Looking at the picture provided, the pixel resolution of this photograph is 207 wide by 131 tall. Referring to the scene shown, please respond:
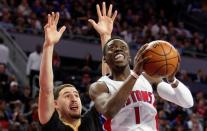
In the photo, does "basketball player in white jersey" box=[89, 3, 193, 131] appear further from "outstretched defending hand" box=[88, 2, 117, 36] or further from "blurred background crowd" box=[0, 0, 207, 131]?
"blurred background crowd" box=[0, 0, 207, 131]

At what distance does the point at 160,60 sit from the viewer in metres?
4.45

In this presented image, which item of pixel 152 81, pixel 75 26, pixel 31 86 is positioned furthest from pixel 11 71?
pixel 152 81

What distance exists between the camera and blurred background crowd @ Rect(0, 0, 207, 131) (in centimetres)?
1084

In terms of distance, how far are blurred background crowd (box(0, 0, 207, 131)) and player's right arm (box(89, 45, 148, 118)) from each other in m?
4.43

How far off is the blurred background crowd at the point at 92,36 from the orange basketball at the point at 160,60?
477 centimetres

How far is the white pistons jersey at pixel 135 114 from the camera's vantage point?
15.6 ft

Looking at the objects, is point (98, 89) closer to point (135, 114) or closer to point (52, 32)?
point (135, 114)

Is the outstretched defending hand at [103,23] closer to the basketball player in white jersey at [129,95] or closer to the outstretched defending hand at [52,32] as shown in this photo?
the outstretched defending hand at [52,32]

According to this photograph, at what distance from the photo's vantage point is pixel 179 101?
492 cm

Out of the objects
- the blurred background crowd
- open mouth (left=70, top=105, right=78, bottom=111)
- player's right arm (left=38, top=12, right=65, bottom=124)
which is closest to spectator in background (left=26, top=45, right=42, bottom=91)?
the blurred background crowd

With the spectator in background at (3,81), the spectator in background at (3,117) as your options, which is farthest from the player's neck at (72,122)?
the spectator in background at (3,81)

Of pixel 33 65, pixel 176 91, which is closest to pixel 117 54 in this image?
pixel 176 91

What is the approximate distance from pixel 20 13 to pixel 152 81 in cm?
973

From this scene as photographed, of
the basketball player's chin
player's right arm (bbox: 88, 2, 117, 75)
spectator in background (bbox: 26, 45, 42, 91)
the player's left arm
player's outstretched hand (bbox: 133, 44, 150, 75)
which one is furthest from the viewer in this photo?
spectator in background (bbox: 26, 45, 42, 91)
